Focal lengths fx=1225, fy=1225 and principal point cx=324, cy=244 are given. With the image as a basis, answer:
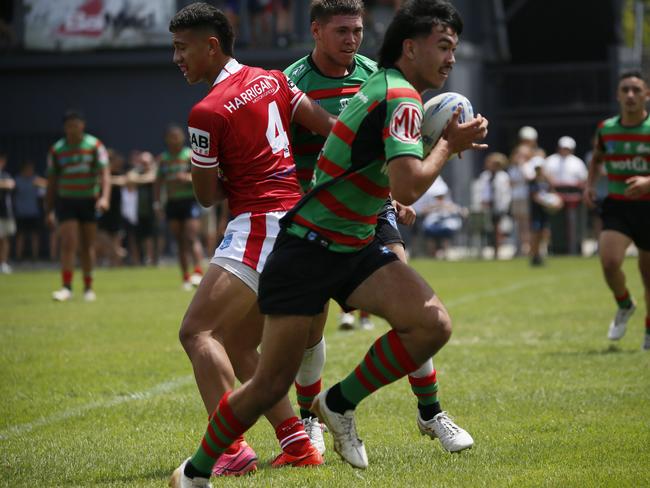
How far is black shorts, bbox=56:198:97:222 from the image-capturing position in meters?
15.9

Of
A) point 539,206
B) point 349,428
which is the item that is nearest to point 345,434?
point 349,428

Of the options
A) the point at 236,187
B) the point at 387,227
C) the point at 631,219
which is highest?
the point at 236,187

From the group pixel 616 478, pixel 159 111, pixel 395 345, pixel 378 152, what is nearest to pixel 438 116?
pixel 378 152

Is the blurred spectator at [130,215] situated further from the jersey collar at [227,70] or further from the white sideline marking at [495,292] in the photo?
the jersey collar at [227,70]

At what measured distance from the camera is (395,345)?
531 centimetres

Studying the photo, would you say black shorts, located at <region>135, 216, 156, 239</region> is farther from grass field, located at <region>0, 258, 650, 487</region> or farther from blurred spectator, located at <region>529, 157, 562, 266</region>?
grass field, located at <region>0, 258, 650, 487</region>

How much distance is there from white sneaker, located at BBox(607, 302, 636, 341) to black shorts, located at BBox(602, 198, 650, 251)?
0.56m

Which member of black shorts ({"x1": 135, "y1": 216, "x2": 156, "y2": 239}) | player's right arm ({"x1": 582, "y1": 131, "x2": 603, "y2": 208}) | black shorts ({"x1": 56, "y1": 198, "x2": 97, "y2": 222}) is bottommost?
black shorts ({"x1": 135, "y1": 216, "x2": 156, "y2": 239})

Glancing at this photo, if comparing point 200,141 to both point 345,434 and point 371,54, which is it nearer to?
point 345,434

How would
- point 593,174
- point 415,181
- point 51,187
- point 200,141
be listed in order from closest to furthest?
point 415,181 → point 200,141 → point 593,174 → point 51,187

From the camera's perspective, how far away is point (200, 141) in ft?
18.7

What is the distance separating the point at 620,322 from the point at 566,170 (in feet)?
45.2

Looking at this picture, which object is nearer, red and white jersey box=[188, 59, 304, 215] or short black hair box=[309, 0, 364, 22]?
red and white jersey box=[188, 59, 304, 215]

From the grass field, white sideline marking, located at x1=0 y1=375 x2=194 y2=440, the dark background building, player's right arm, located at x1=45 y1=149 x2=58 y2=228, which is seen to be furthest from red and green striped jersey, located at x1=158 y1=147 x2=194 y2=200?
the dark background building
